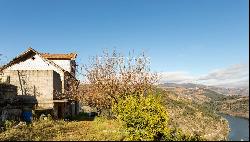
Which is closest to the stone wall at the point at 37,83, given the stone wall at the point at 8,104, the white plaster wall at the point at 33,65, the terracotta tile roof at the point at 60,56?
the white plaster wall at the point at 33,65

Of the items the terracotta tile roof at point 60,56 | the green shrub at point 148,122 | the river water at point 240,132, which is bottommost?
the river water at point 240,132

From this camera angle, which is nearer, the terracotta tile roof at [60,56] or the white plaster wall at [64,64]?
the terracotta tile roof at [60,56]

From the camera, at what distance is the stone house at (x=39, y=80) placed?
4325cm

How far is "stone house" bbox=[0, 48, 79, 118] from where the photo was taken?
4325 cm

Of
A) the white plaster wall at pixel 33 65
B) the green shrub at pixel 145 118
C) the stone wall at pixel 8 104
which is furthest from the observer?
the white plaster wall at pixel 33 65

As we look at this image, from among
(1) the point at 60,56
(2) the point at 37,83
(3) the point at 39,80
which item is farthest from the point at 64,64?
(2) the point at 37,83

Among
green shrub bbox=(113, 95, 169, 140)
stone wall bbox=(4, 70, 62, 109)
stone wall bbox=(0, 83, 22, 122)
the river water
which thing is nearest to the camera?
green shrub bbox=(113, 95, 169, 140)

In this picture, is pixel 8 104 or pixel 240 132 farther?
pixel 240 132

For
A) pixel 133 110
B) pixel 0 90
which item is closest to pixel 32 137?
pixel 133 110

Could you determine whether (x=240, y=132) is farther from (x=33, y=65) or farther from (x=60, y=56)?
(x=33, y=65)

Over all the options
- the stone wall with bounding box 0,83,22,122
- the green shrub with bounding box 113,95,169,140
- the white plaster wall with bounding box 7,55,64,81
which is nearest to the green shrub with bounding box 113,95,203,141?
the green shrub with bounding box 113,95,169,140

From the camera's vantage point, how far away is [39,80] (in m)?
43.5

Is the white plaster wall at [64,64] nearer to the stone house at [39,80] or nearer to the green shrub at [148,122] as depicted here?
the stone house at [39,80]

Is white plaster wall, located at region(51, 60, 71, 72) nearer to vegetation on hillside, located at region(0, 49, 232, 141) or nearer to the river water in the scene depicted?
vegetation on hillside, located at region(0, 49, 232, 141)
